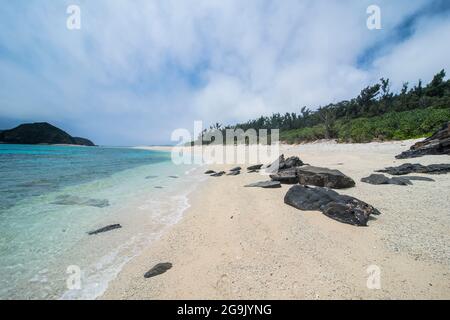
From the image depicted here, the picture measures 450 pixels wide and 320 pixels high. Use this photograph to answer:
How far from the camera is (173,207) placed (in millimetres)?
8266

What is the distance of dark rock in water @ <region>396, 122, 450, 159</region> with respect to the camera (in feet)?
40.3

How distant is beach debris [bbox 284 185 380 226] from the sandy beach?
21 centimetres

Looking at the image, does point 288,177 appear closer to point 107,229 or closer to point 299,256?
point 299,256

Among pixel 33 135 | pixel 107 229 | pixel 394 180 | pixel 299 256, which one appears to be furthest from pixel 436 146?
pixel 33 135

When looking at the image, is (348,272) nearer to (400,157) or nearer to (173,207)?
(173,207)

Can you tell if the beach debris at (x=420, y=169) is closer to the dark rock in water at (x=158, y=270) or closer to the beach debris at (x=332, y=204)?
the beach debris at (x=332, y=204)

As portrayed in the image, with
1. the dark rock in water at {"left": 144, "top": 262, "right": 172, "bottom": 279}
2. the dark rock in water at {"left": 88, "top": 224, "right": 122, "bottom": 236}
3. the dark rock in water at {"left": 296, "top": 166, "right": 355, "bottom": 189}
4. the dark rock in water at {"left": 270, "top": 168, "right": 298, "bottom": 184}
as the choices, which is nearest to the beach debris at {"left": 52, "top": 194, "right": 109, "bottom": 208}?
the dark rock in water at {"left": 88, "top": 224, "right": 122, "bottom": 236}

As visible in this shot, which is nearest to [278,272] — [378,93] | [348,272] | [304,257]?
[304,257]

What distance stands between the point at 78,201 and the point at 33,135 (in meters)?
169

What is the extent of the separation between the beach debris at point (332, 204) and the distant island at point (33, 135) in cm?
17608

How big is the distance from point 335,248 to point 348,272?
0.73 m

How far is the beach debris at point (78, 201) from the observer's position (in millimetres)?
8641

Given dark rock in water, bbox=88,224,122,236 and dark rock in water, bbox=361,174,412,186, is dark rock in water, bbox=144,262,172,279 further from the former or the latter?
dark rock in water, bbox=361,174,412,186
